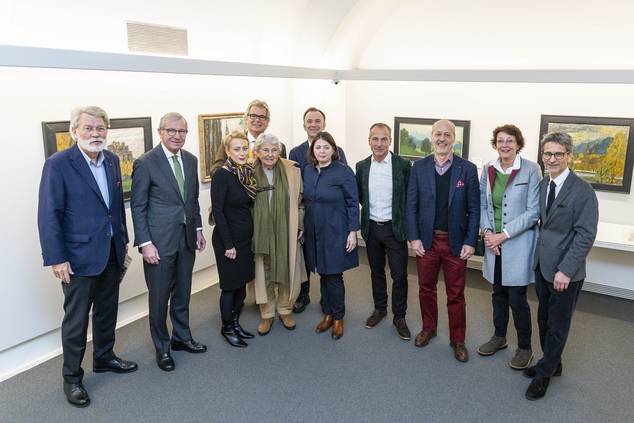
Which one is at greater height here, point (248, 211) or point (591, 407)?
point (248, 211)

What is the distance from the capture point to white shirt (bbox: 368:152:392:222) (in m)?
4.19

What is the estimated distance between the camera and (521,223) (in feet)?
11.8

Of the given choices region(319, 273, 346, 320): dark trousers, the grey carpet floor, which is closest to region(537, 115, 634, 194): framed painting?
the grey carpet floor

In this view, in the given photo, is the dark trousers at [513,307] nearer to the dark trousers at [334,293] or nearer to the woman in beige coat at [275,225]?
the dark trousers at [334,293]

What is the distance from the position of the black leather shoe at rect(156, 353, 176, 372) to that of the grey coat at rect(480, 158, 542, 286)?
249 cm

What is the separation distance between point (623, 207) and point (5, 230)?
5.37 metres

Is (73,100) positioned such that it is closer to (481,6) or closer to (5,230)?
(5,230)

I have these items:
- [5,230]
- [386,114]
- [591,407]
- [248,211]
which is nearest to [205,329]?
[248,211]

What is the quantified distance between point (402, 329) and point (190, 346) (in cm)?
174

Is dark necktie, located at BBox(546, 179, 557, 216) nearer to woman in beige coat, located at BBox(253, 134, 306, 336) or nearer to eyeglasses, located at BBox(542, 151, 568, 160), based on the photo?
eyeglasses, located at BBox(542, 151, 568, 160)

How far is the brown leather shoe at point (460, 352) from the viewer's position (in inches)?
158

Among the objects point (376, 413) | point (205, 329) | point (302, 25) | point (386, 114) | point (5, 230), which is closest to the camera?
point (376, 413)

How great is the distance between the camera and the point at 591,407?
3.44 meters

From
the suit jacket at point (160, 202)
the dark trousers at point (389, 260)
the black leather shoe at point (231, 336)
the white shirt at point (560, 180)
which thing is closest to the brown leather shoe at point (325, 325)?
the dark trousers at point (389, 260)
